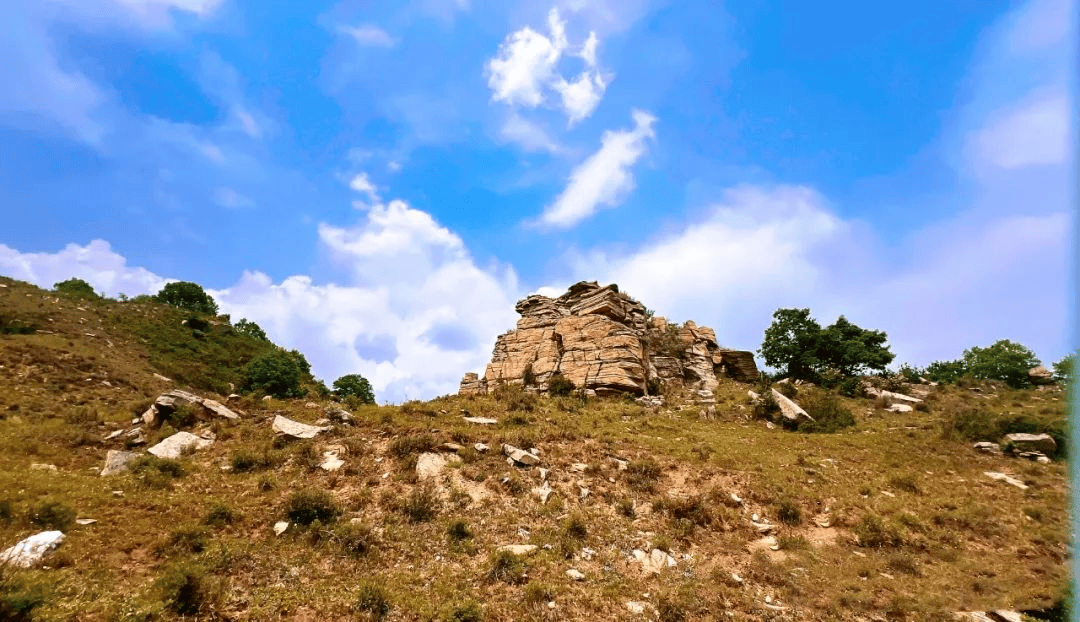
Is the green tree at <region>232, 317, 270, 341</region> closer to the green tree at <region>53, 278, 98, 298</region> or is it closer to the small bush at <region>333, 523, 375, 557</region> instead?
the green tree at <region>53, 278, 98, 298</region>

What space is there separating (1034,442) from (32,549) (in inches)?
1363

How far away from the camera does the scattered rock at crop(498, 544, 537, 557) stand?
11.8m

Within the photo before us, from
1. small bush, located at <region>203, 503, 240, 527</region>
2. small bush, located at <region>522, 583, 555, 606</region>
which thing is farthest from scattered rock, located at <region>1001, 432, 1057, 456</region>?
small bush, located at <region>203, 503, 240, 527</region>

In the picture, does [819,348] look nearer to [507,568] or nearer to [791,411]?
[791,411]

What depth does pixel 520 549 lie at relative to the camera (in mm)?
12008

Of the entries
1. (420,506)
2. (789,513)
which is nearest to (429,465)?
(420,506)

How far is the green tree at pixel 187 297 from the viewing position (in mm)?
72688

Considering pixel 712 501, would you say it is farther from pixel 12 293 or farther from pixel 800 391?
pixel 12 293

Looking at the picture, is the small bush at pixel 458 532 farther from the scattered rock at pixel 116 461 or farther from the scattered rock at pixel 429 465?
the scattered rock at pixel 116 461

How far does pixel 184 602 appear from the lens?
8.75 meters

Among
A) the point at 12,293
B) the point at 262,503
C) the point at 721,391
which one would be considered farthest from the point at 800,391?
the point at 12,293

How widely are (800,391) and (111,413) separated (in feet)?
129

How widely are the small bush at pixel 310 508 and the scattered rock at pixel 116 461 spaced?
18.3 feet

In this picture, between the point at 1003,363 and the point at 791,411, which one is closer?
the point at 791,411
